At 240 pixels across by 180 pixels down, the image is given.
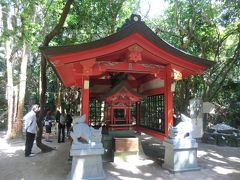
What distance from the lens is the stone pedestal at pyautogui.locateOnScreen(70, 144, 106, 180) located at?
5.02m

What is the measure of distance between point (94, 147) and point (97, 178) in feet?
2.34

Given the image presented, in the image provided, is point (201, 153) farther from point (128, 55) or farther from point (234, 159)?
point (128, 55)

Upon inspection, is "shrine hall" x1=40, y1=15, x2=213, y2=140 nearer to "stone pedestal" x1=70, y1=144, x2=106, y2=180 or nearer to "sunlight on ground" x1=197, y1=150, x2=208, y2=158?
"stone pedestal" x1=70, y1=144, x2=106, y2=180

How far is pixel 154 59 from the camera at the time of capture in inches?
260

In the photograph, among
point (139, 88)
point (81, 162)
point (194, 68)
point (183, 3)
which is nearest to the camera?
point (81, 162)

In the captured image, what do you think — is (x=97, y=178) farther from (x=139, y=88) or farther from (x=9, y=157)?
(x=139, y=88)

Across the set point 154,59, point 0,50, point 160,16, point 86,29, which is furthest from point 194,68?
point 0,50

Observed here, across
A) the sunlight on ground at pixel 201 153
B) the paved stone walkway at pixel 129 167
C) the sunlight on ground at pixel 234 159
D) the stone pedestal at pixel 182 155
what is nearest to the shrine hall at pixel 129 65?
the stone pedestal at pixel 182 155

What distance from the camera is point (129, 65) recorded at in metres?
6.52

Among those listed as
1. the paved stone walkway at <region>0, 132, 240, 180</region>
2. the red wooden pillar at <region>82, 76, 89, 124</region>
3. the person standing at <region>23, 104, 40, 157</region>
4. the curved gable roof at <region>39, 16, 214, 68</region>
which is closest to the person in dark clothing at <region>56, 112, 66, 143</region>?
the paved stone walkway at <region>0, 132, 240, 180</region>

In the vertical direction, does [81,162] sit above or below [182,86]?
below

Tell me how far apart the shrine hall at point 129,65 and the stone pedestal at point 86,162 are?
1.15 meters

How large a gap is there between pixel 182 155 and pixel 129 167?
1520 mm

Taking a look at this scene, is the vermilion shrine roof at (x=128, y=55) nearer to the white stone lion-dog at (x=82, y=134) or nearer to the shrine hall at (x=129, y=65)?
the shrine hall at (x=129, y=65)
